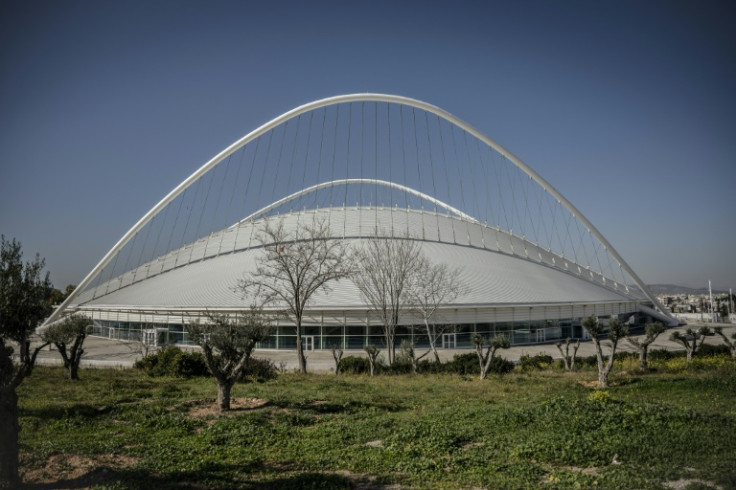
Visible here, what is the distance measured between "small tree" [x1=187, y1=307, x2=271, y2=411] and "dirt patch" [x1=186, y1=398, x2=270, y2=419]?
33 centimetres

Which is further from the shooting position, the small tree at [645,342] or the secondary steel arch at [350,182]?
the secondary steel arch at [350,182]

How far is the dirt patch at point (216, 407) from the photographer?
46.4ft

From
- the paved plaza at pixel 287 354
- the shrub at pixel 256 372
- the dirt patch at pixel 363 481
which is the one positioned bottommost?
the paved plaza at pixel 287 354

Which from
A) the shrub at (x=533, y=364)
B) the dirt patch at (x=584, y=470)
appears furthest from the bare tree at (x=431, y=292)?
the dirt patch at (x=584, y=470)

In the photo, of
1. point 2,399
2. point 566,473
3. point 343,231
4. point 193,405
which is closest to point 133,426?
point 193,405

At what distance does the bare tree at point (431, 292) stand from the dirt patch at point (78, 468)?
25.1m

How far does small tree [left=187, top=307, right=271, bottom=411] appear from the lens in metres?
14.9

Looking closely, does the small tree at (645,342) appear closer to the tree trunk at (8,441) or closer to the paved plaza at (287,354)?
the paved plaza at (287,354)

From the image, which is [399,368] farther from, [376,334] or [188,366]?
[376,334]

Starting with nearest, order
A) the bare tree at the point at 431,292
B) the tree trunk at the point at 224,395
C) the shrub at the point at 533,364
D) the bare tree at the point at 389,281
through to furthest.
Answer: the tree trunk at the point at 224,395 → the shrub at the point at 533,364 → the bare tree at the point at 389,281 → the bare tree at the point at 431,292

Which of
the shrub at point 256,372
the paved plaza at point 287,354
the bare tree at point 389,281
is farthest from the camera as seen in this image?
the paved plaza at point 287,354

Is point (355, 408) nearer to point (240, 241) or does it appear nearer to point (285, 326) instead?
point (285, 326)

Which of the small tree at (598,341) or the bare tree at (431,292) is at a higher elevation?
the bare tree at (431,292)

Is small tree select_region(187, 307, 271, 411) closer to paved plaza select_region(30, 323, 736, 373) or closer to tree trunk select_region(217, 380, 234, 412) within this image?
tree trunk select_region(217, 380, 234, 412)
